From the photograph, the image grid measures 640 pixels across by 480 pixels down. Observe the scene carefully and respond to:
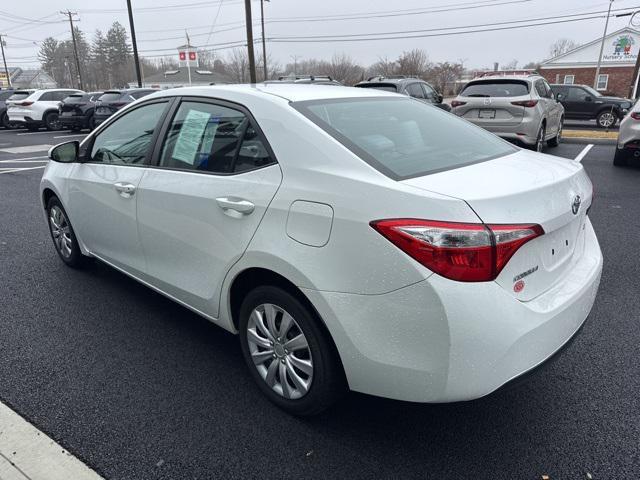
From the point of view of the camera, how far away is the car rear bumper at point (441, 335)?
1.77 m

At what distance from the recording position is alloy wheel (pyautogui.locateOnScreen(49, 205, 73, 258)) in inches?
168

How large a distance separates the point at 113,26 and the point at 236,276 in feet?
382

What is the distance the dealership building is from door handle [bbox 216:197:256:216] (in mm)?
54344

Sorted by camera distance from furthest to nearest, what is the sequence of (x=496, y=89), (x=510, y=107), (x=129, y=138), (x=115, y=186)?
(x=496, y=89) < (x=510, y=107) < (x=129, y=138) < (x=115, y=186)

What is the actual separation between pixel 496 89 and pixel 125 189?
8735 millimetres

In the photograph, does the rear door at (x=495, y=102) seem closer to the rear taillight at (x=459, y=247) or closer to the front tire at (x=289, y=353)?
the front tire at (x=289, y=353)

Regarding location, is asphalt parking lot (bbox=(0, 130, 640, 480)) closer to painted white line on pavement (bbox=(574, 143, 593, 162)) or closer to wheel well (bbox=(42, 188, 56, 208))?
wheel well (bbox=(42, 188, 56, 208))

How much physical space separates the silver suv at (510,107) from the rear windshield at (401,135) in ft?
A: 23.3

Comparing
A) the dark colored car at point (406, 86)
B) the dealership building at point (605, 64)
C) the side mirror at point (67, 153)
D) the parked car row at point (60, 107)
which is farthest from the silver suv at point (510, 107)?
the dealership building at point (605, 64)

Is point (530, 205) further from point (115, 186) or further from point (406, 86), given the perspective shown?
point (406, 86)

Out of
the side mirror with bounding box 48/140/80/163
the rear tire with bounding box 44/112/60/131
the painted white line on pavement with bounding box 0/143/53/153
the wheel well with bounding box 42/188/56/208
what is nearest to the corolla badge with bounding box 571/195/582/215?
the side mirror with bounding box 48/140/80/163

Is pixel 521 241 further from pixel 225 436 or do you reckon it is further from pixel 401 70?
pixel 401 70

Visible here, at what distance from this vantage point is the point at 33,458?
7.16 feet

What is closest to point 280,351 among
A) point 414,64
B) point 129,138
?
point 129,138
